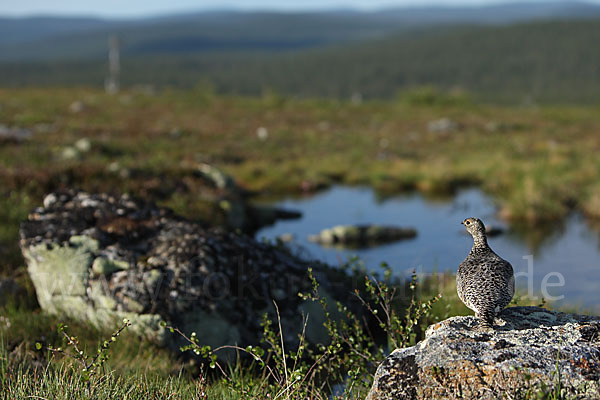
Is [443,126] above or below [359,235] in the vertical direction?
below

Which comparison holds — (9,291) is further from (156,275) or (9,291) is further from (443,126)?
(443,126)

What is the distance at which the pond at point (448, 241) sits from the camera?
11609 millimetres

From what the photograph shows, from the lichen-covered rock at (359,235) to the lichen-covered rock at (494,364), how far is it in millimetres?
9541

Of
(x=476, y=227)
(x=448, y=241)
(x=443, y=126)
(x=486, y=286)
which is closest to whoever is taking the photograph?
(x=486, y=286)

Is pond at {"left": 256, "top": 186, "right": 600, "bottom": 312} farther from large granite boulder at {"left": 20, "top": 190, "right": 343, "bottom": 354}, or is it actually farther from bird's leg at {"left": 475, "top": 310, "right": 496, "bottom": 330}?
bird's leg at {"left": 475, "top": 310, "right": 496, "bottom": 330}

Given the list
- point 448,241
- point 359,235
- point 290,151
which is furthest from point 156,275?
point 290,151

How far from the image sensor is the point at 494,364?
422cm

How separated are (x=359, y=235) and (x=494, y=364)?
10.3 meters

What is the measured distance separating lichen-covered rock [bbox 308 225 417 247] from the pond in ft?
1.04

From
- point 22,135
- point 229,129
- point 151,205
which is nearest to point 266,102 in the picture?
point 229,129

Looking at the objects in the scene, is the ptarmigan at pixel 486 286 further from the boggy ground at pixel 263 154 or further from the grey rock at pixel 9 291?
the grey rock at pixel 9 291

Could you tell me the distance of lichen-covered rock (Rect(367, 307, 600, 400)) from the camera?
13.5 feet

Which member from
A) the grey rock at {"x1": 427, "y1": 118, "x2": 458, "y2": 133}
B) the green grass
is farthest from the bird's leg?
the grey rock at {"x1": 427, "y1": 118, "x2": 458, "y2": 133}

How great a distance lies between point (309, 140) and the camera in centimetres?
3111
